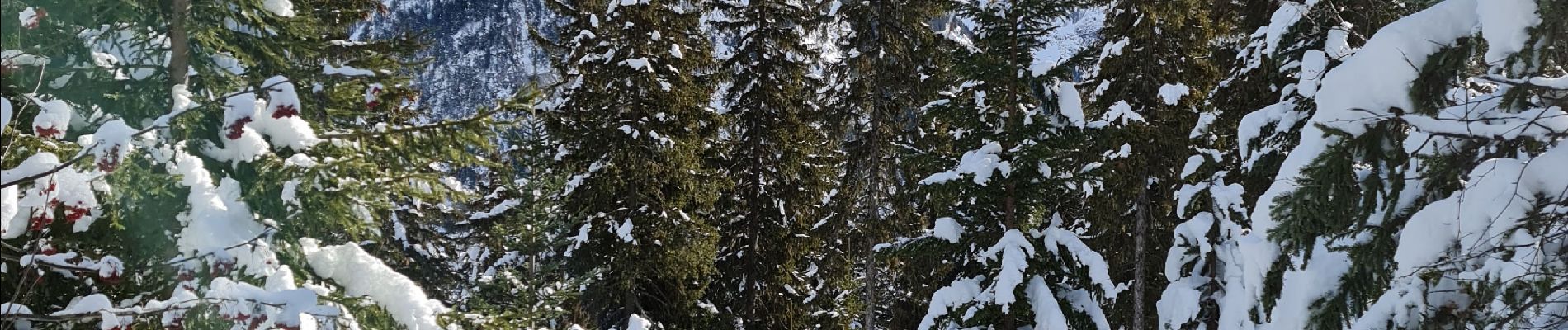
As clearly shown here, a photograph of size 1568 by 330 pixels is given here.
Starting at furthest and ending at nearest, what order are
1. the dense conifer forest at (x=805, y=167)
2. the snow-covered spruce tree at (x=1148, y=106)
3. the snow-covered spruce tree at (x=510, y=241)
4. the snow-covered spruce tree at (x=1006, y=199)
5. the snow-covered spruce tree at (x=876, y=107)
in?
1. the snow-covered spruce tree at (x=876, y=107)
2. the snow-covered spruce tree at (x=1148, y=106)
3. the snow-covered spruce tree at (x=1006, y=199)
4. the snow-covered spruce tree at (x=510, y=241)
5. the dense conifer forest at (x=805, y=167)

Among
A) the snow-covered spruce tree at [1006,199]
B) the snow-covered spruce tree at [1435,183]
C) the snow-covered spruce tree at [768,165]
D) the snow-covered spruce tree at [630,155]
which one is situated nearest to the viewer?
the snow-covered spruce tree at [1435,183]

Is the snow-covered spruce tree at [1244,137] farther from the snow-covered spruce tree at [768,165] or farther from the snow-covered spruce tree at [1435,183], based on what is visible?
the snow-covered spruce tree at [768,165]

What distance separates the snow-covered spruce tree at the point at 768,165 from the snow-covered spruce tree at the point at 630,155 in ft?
5.66

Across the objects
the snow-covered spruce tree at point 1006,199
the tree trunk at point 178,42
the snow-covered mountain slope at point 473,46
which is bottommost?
the tree trunk at point 178,42

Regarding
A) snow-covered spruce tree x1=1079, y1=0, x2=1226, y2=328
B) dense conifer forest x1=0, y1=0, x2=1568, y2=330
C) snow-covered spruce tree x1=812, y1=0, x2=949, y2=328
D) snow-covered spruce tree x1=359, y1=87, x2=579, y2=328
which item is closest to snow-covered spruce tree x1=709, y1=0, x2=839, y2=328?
dense conifer forest x1=0, y1=0, x2=1568, y2=330

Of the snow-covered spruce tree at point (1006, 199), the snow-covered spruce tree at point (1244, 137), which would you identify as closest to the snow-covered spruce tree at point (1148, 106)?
the snow-covered spruce tree at point (1244, 137)

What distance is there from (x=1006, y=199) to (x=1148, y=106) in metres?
3.98

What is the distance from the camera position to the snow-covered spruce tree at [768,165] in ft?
51.2

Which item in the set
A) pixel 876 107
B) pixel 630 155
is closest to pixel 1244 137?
pixel 876 107

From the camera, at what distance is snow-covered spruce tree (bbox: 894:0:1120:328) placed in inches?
396

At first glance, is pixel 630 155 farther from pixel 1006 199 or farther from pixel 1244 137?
pixel 1244 137

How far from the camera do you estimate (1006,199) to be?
34.9 feet

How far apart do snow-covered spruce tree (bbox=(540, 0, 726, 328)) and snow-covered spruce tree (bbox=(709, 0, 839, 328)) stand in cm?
172

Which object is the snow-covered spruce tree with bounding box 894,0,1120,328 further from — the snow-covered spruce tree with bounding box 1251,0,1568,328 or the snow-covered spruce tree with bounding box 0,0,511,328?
the snow-covered spruce tree with bounding box 0,0,511,328
